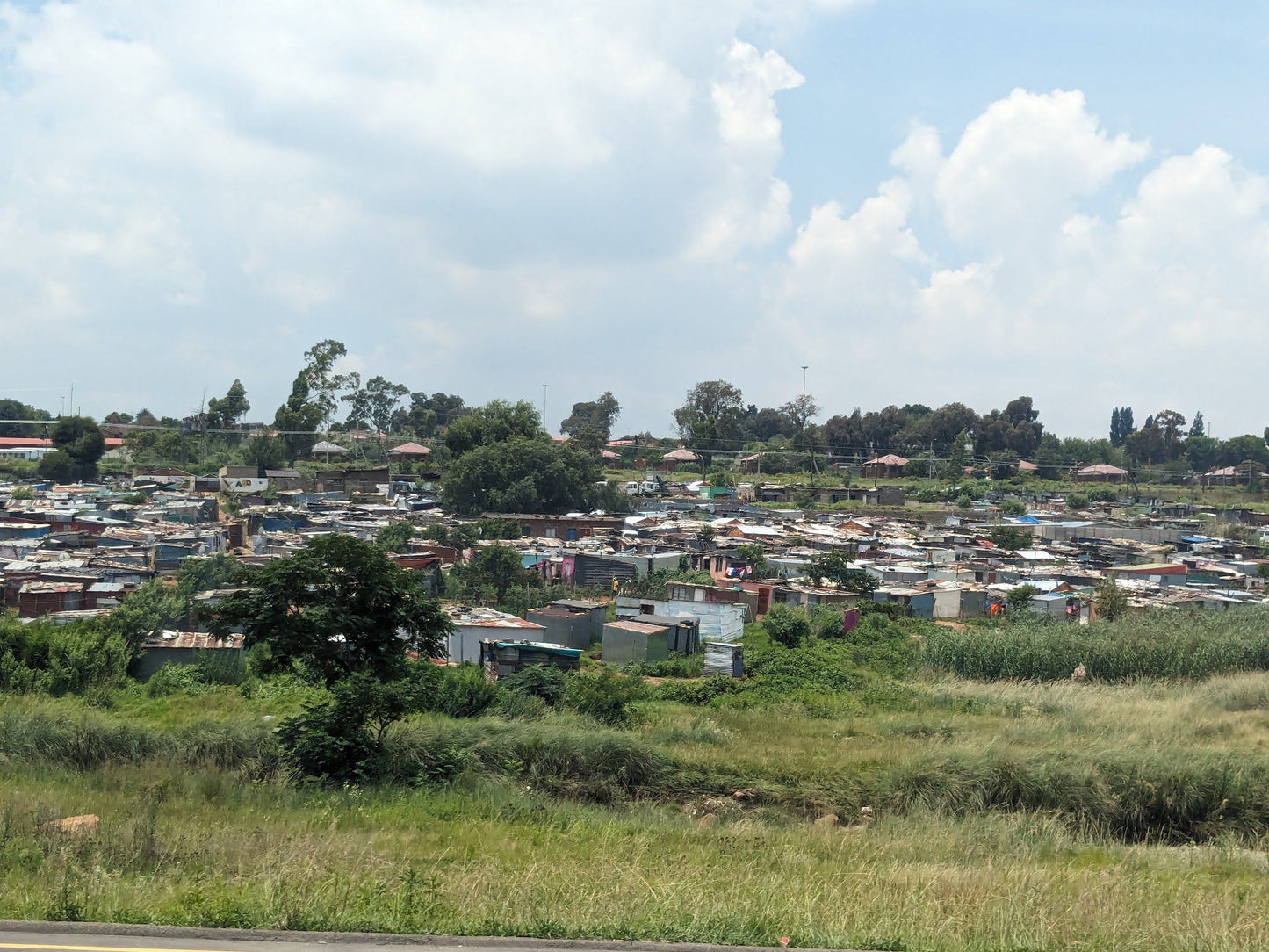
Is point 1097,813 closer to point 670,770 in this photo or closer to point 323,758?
point 670,770

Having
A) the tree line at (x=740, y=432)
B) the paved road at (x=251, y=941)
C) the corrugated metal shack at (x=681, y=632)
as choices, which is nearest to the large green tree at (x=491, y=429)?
the tree line at (x=740, y=432)

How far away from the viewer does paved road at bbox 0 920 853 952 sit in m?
4.71

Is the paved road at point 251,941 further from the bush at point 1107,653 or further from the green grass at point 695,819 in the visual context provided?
the bush at point 1107,653

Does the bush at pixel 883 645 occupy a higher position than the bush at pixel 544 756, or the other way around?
the bush at pixel 544 756

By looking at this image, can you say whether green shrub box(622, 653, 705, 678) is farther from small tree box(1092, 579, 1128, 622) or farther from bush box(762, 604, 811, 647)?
small tree box(1092, 579, 1128, 622)

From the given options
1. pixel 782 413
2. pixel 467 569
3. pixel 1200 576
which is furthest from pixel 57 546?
pixel 782 413

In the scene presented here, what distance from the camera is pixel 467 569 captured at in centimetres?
2269

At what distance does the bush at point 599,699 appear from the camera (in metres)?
12.1

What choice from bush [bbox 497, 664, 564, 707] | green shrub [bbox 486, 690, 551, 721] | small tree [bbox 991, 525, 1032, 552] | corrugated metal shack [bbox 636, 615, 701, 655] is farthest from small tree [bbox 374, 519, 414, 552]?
small tree [bbox 991, 525, 1032, 552]

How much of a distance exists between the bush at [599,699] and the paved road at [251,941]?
6902mm

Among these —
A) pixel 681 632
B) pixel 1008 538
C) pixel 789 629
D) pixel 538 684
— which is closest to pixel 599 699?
pixel 538 684

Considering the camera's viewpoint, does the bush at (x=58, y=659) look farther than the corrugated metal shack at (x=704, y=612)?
No

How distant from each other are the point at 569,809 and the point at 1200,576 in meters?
25.5

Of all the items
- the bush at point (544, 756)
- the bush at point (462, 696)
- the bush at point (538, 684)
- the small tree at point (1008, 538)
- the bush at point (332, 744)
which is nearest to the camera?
the bush at point (332, 744)
